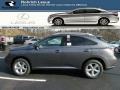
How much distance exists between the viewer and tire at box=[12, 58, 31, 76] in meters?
12.0

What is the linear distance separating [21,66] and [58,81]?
5.24ft

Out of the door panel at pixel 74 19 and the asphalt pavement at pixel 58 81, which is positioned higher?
the door panel at pixel 74 19

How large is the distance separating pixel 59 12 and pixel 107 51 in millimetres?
5787

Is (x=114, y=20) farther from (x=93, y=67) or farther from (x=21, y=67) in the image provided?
(x=21, y=67)

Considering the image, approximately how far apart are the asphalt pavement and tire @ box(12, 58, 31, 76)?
0.66 ft

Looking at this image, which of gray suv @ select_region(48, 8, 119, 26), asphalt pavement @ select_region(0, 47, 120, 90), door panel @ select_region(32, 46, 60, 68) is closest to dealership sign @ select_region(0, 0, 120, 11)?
gray suv @ select_region(48, 8, 119, 26)

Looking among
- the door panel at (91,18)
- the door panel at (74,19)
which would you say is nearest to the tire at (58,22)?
the door panel at (74,19)

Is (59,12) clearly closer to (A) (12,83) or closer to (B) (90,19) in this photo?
(B) (90,19)

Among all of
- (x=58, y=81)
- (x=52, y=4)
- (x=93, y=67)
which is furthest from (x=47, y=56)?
(x=52, y=4)

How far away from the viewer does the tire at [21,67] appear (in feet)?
39.5

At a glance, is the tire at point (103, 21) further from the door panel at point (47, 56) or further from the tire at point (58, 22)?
the door panel at point (47, 56)

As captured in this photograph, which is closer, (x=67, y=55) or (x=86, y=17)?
(x=67, y=55)

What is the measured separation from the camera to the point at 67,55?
38.7 ft

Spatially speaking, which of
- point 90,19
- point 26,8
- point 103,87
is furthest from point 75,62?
point 26,8
